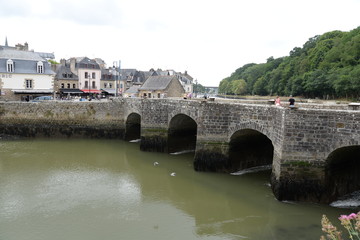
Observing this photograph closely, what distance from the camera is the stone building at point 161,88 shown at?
36188 mm

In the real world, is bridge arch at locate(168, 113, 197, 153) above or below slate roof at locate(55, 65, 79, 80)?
below

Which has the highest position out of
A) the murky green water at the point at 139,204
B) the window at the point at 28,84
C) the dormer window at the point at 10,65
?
the dormer window at the point at 10,65

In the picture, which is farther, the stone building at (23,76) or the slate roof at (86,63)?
the slate roof at (86,63)

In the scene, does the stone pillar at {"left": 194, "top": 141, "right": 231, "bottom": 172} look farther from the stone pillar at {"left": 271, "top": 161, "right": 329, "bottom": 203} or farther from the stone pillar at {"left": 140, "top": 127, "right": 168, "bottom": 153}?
the stone pillar at {"left": 140, "top": 127, "right": 168, "bottom": 153}

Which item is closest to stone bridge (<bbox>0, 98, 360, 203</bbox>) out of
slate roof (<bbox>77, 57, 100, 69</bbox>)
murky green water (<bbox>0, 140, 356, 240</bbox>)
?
murky green water (<bbox>0, 140, 356, 240</bbox>)

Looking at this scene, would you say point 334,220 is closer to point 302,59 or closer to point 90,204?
point 90,204

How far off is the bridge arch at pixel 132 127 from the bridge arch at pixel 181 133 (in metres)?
4.86

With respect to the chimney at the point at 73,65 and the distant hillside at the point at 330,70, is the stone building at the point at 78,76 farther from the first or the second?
the distant hillside at the point at 330,70

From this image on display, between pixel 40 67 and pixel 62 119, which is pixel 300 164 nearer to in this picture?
pixel 62 119

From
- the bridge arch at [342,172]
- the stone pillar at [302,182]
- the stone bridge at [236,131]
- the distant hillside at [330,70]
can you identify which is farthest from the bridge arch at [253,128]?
the distant hillside at [330,70]

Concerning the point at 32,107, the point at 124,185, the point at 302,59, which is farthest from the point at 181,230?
the point at 302,59

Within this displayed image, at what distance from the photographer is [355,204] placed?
1020 cm

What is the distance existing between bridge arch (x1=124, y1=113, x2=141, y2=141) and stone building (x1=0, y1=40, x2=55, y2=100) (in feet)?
37.1

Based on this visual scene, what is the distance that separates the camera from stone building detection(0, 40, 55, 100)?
27.4 metres
